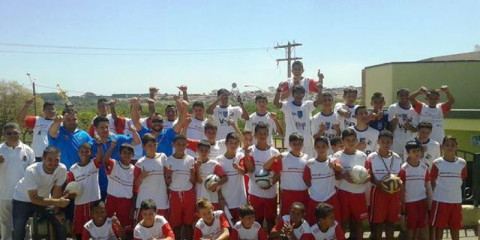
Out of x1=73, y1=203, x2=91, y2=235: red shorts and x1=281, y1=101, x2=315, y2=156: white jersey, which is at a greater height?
x1=281, y1=101, x2=315, y2=156: white jersey

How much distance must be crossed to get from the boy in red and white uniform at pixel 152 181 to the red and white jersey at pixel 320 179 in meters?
2.16

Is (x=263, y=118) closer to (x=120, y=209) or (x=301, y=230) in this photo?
(x=301, y=230)

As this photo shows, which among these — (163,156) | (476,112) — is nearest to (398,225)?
(163,156)

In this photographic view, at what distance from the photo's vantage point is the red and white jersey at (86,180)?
269 inches

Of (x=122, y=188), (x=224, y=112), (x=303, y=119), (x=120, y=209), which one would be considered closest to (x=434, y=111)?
(x=303, y=119)

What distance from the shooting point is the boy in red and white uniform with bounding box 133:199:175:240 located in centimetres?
625

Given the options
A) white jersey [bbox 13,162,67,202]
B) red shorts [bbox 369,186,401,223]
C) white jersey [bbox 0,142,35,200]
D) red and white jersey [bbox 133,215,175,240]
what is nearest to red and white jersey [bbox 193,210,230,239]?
red and white jersey [bbox 133,215,175,240]

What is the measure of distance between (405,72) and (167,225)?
16.3m

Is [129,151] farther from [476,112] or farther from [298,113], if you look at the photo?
[476,112]

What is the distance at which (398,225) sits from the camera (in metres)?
7.92

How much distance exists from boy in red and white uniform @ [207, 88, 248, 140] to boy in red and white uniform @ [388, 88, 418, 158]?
2.86 m

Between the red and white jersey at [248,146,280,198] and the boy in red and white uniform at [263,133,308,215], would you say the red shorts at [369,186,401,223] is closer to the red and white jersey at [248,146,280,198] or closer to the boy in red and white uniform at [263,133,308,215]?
the boy in red and white uniform at [263,133,308,215]

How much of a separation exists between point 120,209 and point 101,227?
1.45 ft

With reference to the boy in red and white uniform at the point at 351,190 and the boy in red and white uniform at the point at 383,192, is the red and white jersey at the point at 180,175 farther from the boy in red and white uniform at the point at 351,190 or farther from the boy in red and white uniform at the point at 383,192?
the boy in red and white uniform at the point at 383,192
